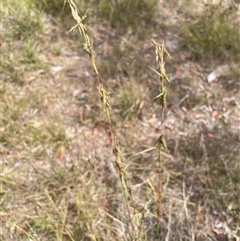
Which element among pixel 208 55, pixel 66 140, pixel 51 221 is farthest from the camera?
pixel 208 55

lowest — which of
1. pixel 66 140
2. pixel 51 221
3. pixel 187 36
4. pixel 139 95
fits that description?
pixel 51 221

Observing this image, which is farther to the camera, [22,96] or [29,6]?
[29,6]

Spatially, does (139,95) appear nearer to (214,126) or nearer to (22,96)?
(214,126)

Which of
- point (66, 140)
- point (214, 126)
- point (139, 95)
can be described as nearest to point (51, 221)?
point (66, 140)

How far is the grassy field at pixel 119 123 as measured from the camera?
203 centimetres

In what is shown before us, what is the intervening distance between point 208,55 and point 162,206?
42.7 inches

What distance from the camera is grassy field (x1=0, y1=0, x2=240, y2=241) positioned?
2.03m

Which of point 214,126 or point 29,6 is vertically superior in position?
point 29,6

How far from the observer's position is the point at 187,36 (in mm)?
2713

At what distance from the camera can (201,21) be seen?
106 inches

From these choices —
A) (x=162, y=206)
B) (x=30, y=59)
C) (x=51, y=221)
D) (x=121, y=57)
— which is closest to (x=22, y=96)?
Answer: (x=30, y=59)

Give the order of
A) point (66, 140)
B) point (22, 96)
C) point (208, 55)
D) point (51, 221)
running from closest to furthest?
point (51, 221), point (66, 140), point (22, 96), point (208, 55)

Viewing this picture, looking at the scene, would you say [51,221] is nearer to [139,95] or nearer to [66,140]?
[66,140]

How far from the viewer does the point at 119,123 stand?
2.39 meters
